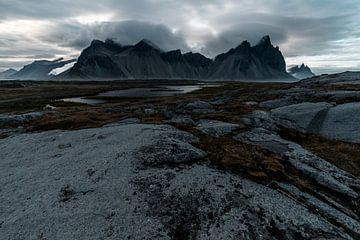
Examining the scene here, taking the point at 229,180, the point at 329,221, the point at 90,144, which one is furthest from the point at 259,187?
the point at 90,144

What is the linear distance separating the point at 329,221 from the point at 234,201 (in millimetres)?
6777

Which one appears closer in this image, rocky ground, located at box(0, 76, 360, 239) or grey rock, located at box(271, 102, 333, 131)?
rocky ground, located at box(0, 76, 360, 239)

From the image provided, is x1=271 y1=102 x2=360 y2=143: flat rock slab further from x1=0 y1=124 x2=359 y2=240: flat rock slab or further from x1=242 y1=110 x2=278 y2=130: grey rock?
x1=0 y1=124 x2=359 y2=240: flat rock slab

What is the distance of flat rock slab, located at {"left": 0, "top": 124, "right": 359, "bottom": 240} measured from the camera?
17.6 metres

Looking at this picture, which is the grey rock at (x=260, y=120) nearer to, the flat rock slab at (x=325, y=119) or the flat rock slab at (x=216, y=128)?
the flat rock slab at (x=325, y=119)

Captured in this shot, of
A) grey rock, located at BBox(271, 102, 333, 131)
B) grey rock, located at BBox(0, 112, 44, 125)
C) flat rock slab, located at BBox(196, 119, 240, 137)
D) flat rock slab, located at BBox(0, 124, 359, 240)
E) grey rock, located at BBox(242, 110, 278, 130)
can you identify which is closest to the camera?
flat rock slab, located at BBox(0, 124, 359, 240)

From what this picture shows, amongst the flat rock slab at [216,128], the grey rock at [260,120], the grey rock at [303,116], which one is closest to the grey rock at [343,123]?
the grey rock at [303,116]

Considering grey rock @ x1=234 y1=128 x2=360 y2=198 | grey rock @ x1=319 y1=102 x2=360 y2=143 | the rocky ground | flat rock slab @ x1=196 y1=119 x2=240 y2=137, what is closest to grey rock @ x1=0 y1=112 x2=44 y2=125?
the rocky ground

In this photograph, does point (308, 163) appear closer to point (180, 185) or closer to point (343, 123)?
point (180, 185)

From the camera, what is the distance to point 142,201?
20.3 meters

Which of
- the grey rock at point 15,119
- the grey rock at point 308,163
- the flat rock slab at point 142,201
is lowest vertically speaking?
the grey rock at point 15,119

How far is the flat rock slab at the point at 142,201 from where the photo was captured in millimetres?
17625

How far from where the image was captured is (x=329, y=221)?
763 inches

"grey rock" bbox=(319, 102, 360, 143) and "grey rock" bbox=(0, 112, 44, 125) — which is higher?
"grey rock" bbox=(319, 102, 360, 143)
